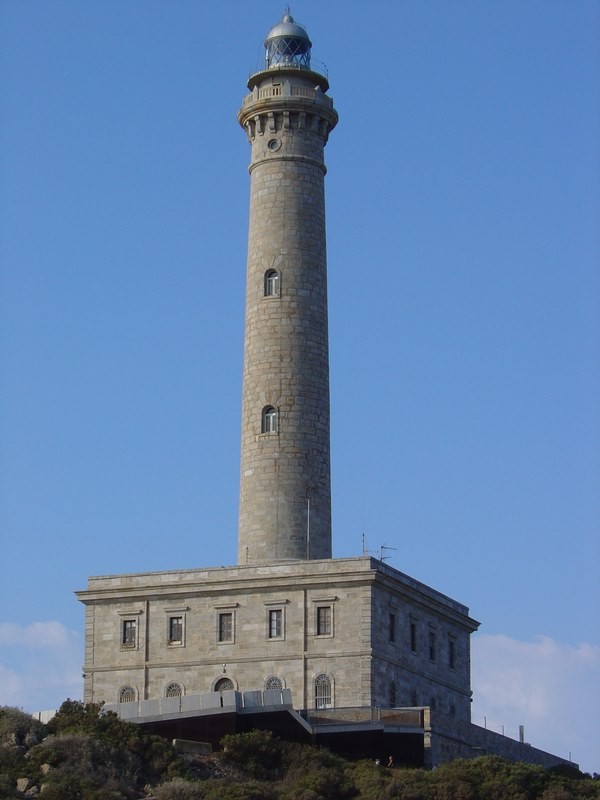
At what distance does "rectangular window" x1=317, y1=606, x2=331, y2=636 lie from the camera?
57094 mm

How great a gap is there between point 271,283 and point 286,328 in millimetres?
1705

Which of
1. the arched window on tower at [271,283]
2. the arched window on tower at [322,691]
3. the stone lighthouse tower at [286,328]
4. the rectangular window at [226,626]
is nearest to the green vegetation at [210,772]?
the arched window on tower at [322,691]

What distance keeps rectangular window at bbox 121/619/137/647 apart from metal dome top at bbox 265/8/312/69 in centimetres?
1946

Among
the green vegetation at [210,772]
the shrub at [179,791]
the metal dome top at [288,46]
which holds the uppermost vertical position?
the metal dome top at [288,46]

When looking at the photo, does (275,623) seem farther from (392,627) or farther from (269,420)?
(269,420)

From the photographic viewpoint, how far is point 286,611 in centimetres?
5769

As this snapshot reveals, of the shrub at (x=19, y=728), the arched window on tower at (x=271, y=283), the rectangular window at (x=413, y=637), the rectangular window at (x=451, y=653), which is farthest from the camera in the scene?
the rectangular window at (x=451, y=653)

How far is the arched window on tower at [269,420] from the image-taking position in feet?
199

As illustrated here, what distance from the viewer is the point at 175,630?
5888cm

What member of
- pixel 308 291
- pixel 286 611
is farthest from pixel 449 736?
pixel 308 291

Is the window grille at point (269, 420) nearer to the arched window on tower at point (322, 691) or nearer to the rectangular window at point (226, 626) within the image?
the rectangular window at point (226, 626)

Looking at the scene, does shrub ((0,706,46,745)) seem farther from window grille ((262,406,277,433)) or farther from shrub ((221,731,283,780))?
window grille ((262,406,277,433))

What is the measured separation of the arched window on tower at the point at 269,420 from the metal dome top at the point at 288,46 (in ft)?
40.3

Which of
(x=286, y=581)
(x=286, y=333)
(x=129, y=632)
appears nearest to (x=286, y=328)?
(x=286, y=333)
